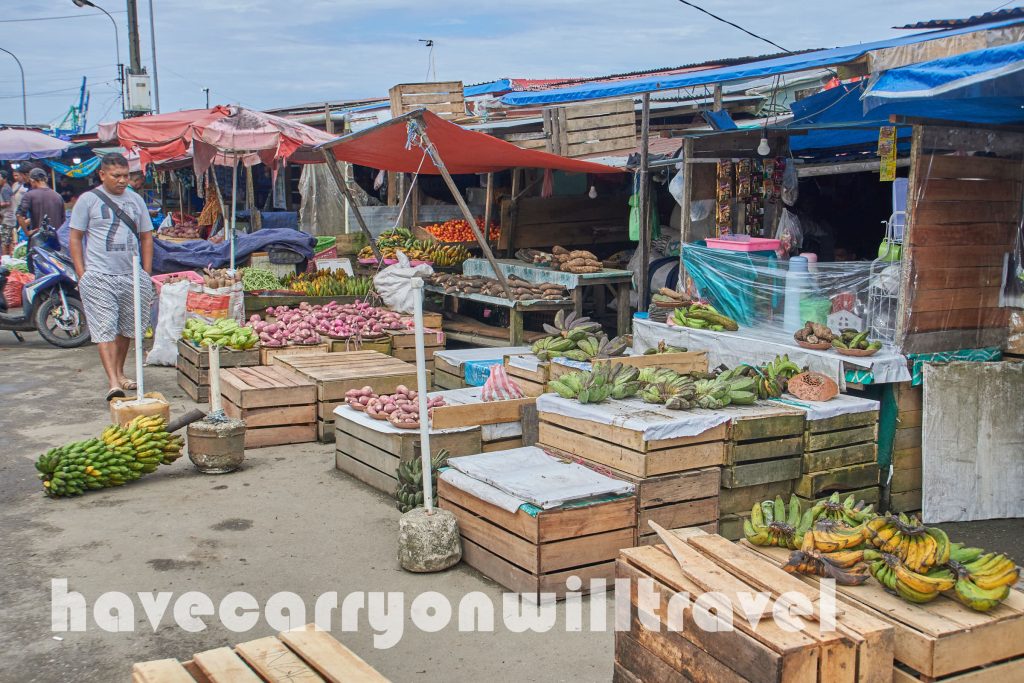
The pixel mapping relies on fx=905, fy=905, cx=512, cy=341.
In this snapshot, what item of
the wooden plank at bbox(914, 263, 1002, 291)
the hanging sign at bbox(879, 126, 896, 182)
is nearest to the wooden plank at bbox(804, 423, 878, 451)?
the wooden plank at bbox(914, 263, 1002, 291)

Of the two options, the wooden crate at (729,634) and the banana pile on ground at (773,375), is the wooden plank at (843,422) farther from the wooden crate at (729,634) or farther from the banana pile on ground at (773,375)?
the wooden crate at (729,634)

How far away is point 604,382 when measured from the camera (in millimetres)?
6121

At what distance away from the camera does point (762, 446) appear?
5.76m

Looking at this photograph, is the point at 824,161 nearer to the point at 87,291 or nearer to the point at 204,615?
the point at 87,291

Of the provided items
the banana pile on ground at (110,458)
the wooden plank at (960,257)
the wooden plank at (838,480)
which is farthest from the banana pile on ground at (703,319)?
the banana pile on ground at (110,458)

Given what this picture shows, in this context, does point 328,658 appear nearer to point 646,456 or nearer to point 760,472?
point 646,456

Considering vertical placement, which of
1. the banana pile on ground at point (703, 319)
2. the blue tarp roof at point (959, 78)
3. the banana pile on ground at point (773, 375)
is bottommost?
the banana pile on ground at point (773, 375)

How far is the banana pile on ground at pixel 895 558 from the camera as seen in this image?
11.0 ft

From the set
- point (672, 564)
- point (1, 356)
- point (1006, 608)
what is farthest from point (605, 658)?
point (1, 356)

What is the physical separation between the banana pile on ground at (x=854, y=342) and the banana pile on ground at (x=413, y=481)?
3.03 metres

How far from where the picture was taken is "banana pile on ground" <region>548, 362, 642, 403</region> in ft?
19.5

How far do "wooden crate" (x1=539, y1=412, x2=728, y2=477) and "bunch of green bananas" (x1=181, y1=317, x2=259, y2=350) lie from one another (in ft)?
16.9

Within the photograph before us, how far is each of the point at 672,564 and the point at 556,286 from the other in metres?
7.63
